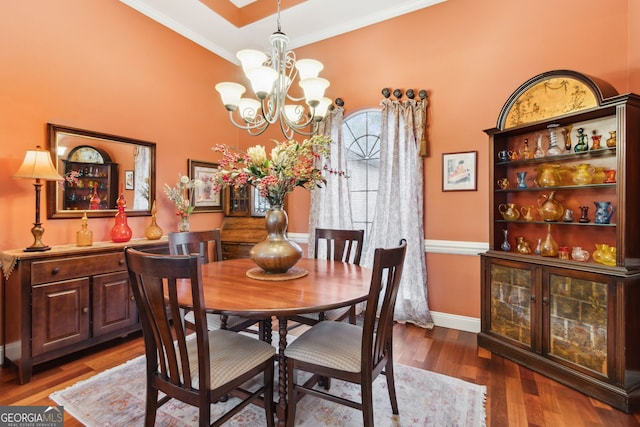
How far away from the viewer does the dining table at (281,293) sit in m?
1.40

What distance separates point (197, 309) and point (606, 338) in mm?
2463

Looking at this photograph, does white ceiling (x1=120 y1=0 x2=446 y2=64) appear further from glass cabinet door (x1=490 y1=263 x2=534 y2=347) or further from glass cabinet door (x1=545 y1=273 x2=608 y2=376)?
glass cabinet door (x1=545 y1=273 x2=608 y2=376)

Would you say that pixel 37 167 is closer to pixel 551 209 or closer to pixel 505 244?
pixel 505 244

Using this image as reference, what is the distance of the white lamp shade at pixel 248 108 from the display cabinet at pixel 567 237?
6.60ft

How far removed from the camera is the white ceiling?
10.9ft

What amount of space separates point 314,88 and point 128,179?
224 centimetres

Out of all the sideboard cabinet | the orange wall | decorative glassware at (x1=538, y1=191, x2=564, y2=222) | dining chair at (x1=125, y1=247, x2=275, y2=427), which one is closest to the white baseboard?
the orange wall

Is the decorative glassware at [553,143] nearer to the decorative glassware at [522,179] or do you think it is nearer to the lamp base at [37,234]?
the decorative glassware at [522,179]

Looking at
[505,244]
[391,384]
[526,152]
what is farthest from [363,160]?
[391,384]

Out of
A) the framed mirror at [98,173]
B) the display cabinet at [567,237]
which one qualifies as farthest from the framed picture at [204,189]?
the display cabinet at [567,237]

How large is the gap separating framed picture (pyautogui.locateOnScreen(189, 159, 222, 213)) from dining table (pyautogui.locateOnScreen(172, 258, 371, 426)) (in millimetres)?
1949

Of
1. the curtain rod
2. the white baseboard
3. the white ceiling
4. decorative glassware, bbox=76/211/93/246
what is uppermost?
the white ceiling

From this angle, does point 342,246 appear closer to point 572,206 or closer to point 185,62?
point 572,206

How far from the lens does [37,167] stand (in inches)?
90.2
